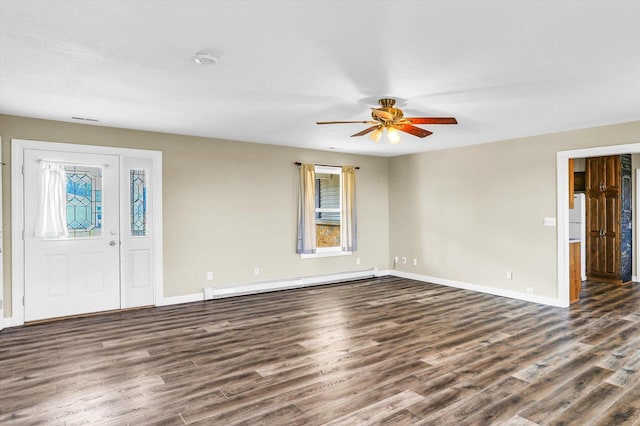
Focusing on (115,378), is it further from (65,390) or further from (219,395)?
(219,395)

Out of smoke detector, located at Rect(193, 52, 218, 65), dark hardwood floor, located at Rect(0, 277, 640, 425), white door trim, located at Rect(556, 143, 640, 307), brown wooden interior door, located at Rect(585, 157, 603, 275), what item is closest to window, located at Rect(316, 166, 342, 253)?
dark hardwood floor, located at Rect(0, 277, 640, 425)

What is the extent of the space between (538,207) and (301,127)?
11.8 feet

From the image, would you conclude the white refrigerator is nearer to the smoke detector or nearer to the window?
the window

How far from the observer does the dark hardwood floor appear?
8.52ft

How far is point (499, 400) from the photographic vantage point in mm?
2744

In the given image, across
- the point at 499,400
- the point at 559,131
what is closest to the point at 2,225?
the point at 499,400

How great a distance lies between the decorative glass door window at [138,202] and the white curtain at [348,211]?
3.45 m

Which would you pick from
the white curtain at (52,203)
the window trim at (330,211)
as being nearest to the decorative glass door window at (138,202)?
the white curtain at (52,203)

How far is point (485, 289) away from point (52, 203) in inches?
246

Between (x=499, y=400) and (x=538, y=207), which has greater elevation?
(x=538, y=207)

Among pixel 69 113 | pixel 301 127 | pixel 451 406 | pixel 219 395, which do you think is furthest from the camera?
pixel 301 127

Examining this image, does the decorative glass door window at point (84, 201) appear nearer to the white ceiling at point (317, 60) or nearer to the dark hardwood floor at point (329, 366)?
the white ceiling at point (317, 60)

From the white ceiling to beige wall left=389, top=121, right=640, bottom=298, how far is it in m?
0.94

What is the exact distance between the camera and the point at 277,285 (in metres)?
6.58
